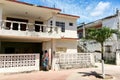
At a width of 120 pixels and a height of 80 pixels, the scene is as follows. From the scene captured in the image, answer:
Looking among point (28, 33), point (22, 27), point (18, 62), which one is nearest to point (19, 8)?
point (28, 33)

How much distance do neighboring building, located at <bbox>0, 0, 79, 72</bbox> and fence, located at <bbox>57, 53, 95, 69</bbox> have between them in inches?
44.1

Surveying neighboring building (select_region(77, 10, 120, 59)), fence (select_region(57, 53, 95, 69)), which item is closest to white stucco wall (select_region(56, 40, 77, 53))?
neighboring building (select_region(77, 10, 120, 59))

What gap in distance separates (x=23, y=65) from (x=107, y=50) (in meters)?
16.0

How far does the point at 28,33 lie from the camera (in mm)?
15312

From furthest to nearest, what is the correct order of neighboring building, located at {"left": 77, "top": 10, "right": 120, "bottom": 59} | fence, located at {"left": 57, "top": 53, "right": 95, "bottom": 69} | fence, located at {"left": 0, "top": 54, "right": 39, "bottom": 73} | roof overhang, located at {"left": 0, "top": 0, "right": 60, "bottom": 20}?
neighboring building, located at {"left": 77, "top": 10, "right": 120, "bottom": 59}
fence, located at {"left": 57, "top": 53, "right": 95, "bottom": 69}
roof overhang, located at {"left": 0, "top": 0, "right": 60, "bottom": 20}
fence, located at {"left": 0, "top": 54, "right": 39, "bottom": 73}

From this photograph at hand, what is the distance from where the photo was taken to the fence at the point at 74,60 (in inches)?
695

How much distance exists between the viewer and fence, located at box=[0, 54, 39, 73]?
14469 millimetres

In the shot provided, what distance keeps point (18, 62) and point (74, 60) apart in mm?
6333

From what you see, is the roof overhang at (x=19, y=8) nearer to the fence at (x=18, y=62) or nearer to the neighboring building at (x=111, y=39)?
the fence at (x=18, y=62)

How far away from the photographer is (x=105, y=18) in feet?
90.7

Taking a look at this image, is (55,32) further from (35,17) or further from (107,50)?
(107,50)

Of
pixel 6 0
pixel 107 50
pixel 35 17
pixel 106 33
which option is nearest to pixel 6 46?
pixel 35 17

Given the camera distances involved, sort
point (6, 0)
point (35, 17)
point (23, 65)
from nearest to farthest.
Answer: point (6, 0) → point (23, 65) → point (35, 17)

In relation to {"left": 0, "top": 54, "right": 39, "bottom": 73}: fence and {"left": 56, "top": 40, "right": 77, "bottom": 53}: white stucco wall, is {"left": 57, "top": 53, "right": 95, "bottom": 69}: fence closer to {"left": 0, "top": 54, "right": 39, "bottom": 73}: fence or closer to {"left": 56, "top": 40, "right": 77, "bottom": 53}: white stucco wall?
{"left": 0, "top": 54, "right": 39, "bottom": 73}: fence
